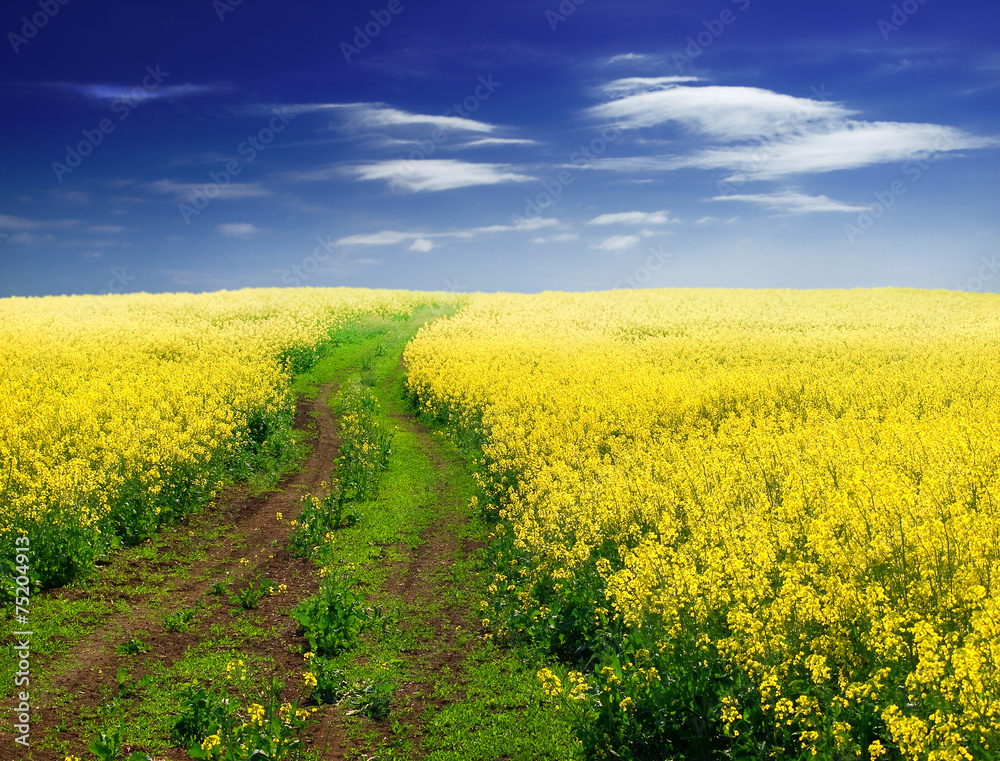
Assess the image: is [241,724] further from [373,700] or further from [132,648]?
[132,648]

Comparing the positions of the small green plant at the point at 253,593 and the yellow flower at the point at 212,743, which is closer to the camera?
the yellow flower at the point at 212,743

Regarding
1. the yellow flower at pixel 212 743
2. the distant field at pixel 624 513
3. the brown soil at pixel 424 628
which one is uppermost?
the distant field at pixel 624 513

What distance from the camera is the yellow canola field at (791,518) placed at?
5.71 m

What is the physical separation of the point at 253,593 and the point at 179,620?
1164mm

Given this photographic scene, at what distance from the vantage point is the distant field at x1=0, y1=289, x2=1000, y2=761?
6.18 meters

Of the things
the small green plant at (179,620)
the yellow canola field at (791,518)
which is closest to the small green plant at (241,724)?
the small green plant at (179,620)

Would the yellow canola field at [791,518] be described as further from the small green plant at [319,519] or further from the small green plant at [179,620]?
the small green plant at [179,620]

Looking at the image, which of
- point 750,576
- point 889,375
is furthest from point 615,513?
point 889,375

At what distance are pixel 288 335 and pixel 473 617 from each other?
82.7 feet

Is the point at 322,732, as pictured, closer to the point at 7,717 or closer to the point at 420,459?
the point at 7,717

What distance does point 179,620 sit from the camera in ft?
33.2

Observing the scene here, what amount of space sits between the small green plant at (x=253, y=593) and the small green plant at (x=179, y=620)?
0.74m

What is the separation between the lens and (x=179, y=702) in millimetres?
7969

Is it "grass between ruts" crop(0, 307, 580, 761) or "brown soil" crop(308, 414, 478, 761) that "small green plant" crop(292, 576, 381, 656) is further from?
"brown soil" crop(308, 414, 478, 761)
